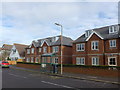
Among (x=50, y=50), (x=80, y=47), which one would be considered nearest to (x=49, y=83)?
(x=80, y=47)

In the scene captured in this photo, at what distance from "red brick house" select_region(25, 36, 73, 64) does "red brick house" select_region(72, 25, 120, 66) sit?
559cm

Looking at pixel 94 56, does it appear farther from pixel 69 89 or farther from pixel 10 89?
pixel 10 89

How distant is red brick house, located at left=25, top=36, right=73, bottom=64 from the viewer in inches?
1314

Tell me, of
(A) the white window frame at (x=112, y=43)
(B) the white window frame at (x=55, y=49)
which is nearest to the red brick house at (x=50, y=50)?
(B) the white window frame at (x=55, y=49)

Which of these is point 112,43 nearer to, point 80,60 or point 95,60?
point 95,60

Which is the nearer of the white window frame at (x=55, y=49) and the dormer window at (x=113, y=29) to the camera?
the dormer window at (x=113, y=29)

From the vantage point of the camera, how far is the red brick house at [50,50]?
33.4 meters

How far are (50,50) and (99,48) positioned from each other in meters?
15.3

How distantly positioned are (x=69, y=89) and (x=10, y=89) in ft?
13.7

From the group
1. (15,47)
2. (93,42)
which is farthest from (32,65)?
(15,47)

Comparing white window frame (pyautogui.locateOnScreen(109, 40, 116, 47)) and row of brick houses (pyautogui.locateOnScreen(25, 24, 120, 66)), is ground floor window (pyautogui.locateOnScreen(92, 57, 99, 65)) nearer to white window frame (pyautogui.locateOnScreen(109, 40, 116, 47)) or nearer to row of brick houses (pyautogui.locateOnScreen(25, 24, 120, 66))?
row of brick houses (pyautogui.locateOnScreen(25, 24, 120, 66))

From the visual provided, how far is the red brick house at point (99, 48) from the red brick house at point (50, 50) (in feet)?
18.3

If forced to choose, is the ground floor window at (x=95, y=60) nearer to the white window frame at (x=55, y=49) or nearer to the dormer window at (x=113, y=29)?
the dormer window at (x=113, y=29)

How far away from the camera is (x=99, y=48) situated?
24203mm
